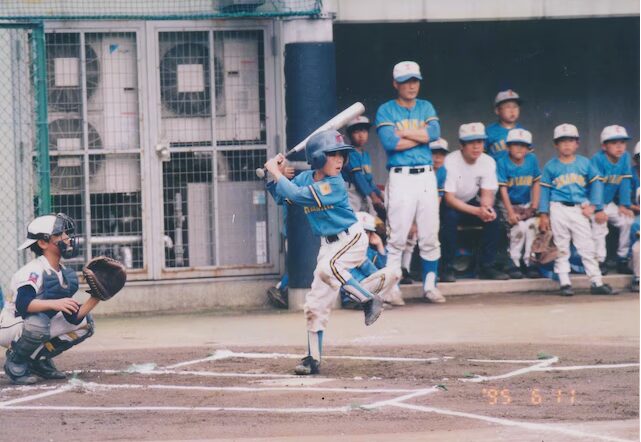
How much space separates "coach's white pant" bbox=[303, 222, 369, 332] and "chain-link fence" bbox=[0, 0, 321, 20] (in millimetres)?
3255

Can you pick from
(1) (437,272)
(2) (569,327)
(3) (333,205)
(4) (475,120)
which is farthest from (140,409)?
(4) (475,120)

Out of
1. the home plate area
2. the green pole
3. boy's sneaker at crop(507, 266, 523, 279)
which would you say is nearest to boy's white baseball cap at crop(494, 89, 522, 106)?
boy's sneaker at crop(507, 266, 523, 279)

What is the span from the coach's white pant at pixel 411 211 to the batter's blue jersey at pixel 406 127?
0.30ft

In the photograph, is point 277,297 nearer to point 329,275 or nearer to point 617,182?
point 329,275

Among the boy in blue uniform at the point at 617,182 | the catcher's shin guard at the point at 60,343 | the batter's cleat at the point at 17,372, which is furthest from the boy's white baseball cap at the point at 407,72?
the batter's cleat at the point at 17,372

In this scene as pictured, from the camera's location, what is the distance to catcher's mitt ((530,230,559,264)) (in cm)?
1168

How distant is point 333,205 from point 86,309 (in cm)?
173

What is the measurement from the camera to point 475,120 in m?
13.6

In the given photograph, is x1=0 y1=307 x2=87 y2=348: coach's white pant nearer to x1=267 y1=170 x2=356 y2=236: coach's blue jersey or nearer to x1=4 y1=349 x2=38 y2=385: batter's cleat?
x1=4 y1=349 x2=38 y2=385: batter's cleat

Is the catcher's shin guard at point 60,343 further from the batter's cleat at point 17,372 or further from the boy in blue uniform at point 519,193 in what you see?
the boy in blue uniform at point 519,193

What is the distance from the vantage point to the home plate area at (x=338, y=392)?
6523mm

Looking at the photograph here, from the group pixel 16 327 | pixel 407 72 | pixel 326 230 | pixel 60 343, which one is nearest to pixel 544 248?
pixel 407 72

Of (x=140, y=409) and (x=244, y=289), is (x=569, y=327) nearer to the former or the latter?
(x=244, y=289)

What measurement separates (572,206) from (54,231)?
5396 mm
